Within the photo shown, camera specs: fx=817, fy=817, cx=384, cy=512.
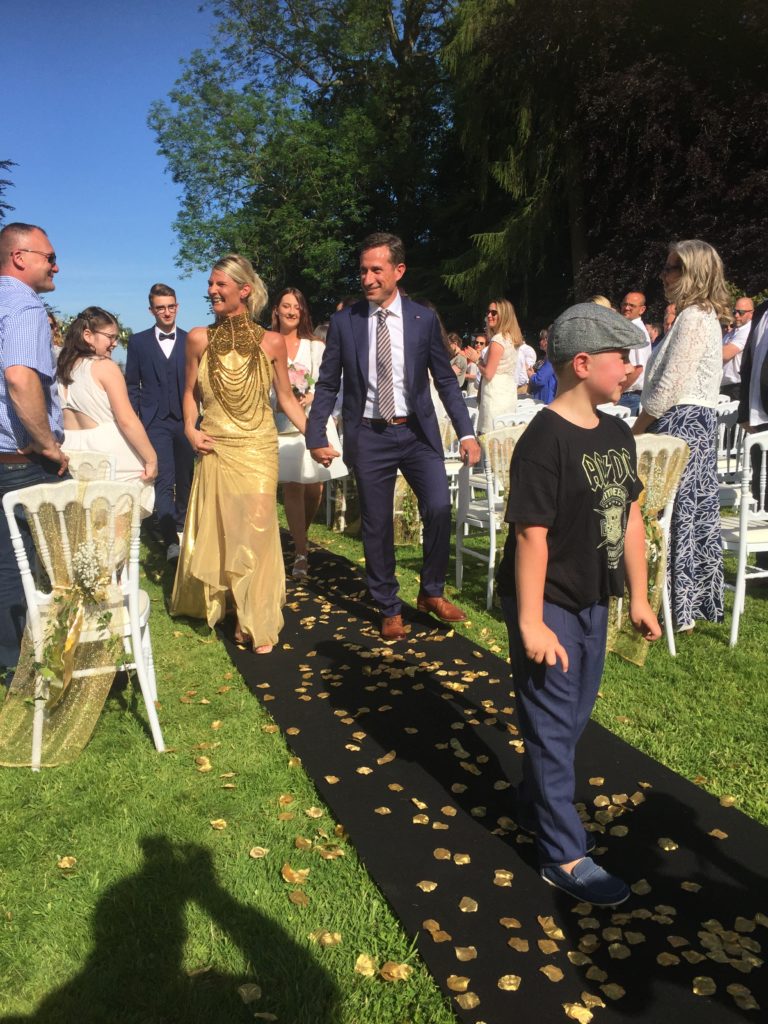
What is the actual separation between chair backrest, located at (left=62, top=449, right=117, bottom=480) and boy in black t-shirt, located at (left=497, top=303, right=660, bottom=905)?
2.76 metres

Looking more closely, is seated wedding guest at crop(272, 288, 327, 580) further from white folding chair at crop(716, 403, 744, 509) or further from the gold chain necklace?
white folding chair at crop(716, 403, 744, 509)

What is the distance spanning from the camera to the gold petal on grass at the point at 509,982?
2.31 metres

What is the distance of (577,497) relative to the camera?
2.53 metres

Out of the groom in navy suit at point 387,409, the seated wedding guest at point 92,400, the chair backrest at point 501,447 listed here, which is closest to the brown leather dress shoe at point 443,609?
the groom in navy suit at point 387,409

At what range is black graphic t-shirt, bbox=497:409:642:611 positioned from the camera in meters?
2.48

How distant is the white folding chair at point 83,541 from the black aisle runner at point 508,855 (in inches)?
36.7

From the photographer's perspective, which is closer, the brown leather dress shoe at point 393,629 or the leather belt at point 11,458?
the leather belt at point 11,458

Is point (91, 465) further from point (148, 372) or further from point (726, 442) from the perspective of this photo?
point (726, 442)

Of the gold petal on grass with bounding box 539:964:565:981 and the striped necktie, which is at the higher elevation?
the striped necktie

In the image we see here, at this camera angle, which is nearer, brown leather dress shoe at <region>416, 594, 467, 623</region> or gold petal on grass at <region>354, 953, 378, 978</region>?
gold petal on grass at <region>354, 953, 378, 978</region>

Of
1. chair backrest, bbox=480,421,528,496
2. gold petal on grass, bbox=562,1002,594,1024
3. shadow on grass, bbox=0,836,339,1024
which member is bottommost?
shadow on grass, bbox=0,836,339,1024

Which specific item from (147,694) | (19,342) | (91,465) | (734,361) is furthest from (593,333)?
(734,361)

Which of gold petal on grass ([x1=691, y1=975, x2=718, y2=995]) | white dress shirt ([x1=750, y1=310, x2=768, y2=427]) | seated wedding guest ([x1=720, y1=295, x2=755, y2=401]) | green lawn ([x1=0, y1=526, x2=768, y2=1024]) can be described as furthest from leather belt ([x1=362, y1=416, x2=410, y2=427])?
seated wedding guest ([x1=720, y1=295, x2=755, y2=401])

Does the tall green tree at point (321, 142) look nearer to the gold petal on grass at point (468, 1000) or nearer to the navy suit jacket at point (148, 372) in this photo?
the navy suit jacket at point (148, 372)
